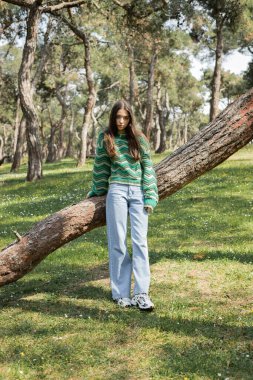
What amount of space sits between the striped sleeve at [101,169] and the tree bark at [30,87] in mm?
13849

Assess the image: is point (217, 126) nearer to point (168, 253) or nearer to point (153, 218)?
point (168, 253)

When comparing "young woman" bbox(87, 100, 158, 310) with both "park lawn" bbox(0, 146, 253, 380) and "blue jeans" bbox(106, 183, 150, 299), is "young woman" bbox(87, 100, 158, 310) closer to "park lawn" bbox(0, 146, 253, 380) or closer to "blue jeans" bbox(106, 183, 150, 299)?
"blue jeans" bbox(106, 183, 150, 299)

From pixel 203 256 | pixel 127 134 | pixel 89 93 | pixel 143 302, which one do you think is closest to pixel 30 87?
pixel 89 93

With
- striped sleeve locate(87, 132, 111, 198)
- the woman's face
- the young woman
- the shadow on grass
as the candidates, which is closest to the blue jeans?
the young woman

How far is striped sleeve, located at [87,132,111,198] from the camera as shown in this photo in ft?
20.9

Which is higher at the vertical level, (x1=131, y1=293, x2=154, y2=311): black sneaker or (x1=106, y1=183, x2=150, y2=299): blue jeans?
(x1=106, y1=183, x2=150, y2=299): blue jeans

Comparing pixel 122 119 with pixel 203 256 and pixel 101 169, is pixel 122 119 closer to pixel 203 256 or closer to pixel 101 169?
pixel 101 169

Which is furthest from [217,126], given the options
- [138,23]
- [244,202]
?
[138,23]

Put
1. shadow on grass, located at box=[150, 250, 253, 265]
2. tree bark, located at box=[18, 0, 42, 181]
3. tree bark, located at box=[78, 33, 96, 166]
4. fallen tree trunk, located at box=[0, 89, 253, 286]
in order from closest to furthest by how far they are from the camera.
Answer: fallen tree trunk, located at box=[0, 89, 253, 286], shadow on grass, located at box=[150, 250, 253, 265], tree bark, located at box=[18, 0, 42, 181], tree bark, located at box=[78, 33, 96, 166]

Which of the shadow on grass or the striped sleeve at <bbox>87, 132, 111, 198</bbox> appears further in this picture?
the shadow on grass

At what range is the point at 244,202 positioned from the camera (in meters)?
13.2

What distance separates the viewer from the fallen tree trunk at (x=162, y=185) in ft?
21.3

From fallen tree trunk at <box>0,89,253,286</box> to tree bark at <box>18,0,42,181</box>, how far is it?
45.5 feet

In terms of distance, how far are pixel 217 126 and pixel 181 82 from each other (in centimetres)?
5005
